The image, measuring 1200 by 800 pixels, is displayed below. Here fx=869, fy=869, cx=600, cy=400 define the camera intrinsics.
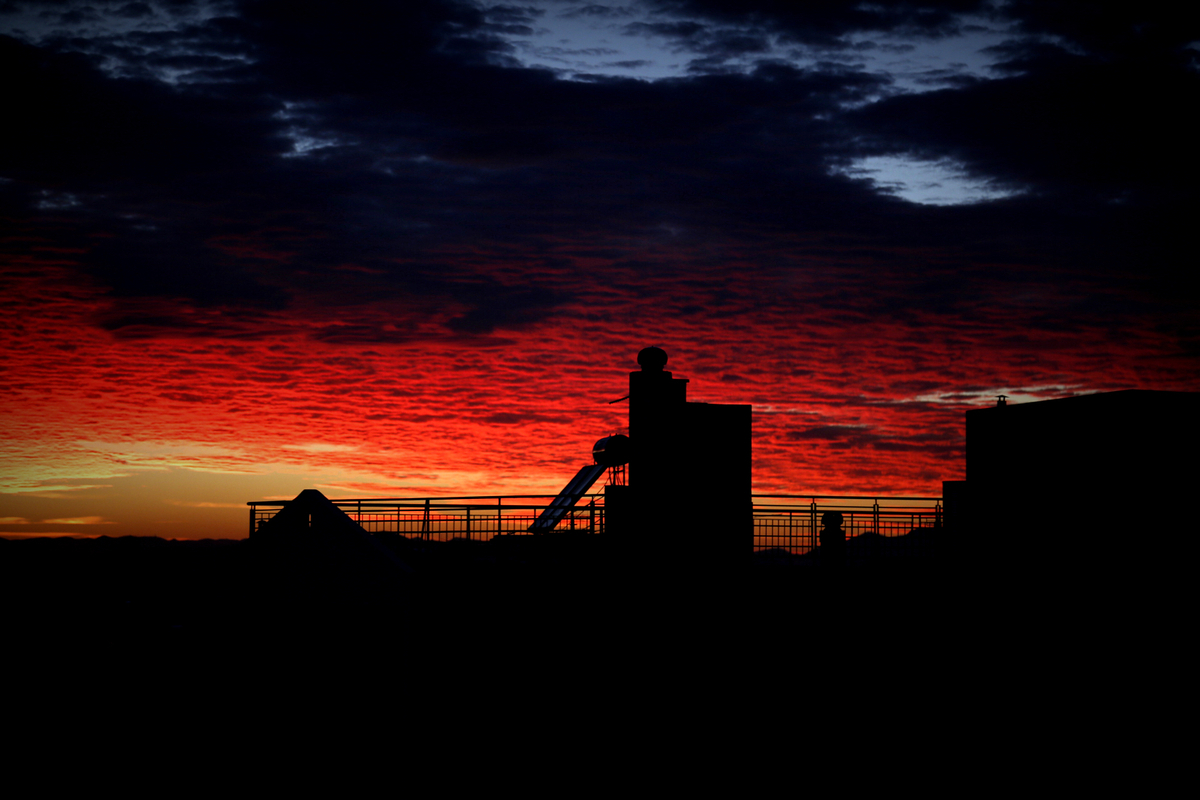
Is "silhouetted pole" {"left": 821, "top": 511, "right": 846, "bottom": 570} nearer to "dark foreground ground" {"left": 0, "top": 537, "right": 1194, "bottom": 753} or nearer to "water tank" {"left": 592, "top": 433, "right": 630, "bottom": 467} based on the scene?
"dark foreground ground" {"left": 0, "top": 537, "right": 1194, "bottom": 753}

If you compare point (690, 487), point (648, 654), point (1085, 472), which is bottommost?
point (648, 654)

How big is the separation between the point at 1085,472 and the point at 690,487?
8502mm

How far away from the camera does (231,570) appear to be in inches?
765

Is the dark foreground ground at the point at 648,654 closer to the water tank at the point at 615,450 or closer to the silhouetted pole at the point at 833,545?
the silhouetted pole at the point at 833,545

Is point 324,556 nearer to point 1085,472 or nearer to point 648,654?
point 648,654

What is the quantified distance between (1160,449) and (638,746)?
12.2m

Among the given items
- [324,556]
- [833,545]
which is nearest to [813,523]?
[833,545]

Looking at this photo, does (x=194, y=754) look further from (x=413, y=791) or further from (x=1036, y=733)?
(x=1036, y=733)

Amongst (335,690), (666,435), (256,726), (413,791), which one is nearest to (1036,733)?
(666,435)

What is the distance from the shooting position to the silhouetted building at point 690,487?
19.6 metres

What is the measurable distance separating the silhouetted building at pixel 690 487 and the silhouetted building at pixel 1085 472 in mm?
5948

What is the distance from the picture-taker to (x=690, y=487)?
19.8 m

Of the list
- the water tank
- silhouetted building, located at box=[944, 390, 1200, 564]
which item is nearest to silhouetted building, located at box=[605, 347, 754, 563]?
the water tank

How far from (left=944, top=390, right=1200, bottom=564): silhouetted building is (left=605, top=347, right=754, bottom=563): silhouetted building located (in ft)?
19.5
